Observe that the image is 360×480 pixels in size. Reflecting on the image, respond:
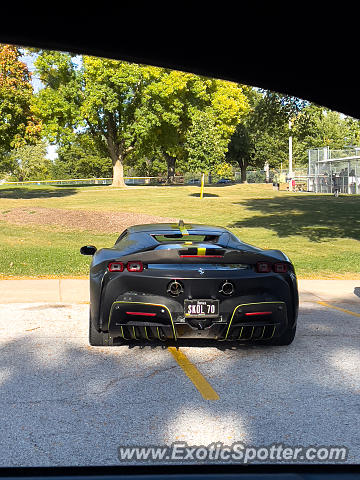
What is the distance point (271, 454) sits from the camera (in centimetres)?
423

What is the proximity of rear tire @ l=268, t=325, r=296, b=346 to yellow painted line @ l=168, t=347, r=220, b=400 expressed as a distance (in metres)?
1.15

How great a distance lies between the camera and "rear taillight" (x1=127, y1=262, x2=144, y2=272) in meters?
6.64

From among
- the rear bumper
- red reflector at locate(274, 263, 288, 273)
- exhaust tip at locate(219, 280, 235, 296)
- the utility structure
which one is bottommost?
the rear bumper

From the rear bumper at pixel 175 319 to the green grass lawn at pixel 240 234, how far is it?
806cm

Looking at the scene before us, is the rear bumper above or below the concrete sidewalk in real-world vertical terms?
above

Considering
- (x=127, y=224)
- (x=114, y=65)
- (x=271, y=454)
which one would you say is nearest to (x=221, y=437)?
(x=271, y=454)

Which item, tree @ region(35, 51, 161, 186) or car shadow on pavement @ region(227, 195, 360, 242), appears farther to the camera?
tree @ region(35, 51, 161, 186)

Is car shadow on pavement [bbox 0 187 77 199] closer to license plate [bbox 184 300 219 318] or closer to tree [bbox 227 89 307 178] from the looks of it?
tree [bbox 227 89 307 178]

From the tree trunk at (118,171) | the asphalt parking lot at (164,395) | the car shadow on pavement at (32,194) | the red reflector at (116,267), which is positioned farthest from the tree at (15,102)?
the red reflector at (116,267)

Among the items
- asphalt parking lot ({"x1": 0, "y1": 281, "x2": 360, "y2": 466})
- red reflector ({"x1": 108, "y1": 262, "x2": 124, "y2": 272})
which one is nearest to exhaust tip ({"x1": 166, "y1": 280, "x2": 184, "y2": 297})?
red reflector ({"x1": 108, "y1": 262, "x2": 124, "y2": 272})

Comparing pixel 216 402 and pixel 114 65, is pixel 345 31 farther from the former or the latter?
pixel 114 65

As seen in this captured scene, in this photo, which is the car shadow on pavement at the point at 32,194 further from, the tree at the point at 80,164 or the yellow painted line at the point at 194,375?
the tree at the point at 80,164

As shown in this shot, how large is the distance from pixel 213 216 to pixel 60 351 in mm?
24890

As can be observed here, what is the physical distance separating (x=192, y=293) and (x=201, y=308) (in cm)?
19
